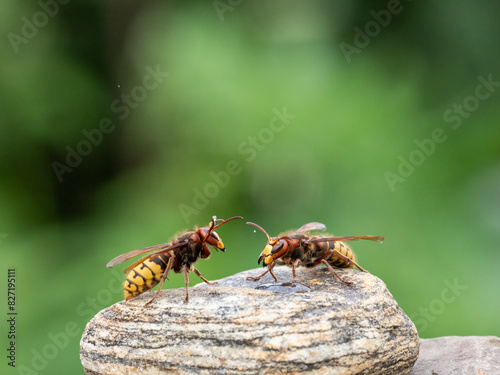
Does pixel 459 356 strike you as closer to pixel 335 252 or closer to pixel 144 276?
pixel 335 252

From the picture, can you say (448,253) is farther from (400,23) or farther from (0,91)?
(0,91)

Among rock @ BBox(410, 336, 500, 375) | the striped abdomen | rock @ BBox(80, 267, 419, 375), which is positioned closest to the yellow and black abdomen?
rock @ BBox(80, 267, 419, 375)

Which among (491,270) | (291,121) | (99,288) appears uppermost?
(291,121)

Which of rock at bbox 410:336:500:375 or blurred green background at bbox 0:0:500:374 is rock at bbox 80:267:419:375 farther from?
blurred green background at bbox 0:0:500:374

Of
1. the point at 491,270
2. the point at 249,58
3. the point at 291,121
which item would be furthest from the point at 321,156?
the point at 491,270

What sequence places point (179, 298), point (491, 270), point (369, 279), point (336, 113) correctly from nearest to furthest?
point (179, 298) < point (369, 279) < point (491, 270) < point (336, 113)

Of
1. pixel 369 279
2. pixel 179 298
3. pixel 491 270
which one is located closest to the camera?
pixel 179 298

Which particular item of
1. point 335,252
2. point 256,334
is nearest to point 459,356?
point 335,252

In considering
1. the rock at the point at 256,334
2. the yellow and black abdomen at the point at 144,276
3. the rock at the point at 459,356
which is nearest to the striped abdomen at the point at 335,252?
the rock at the point at 256,334
